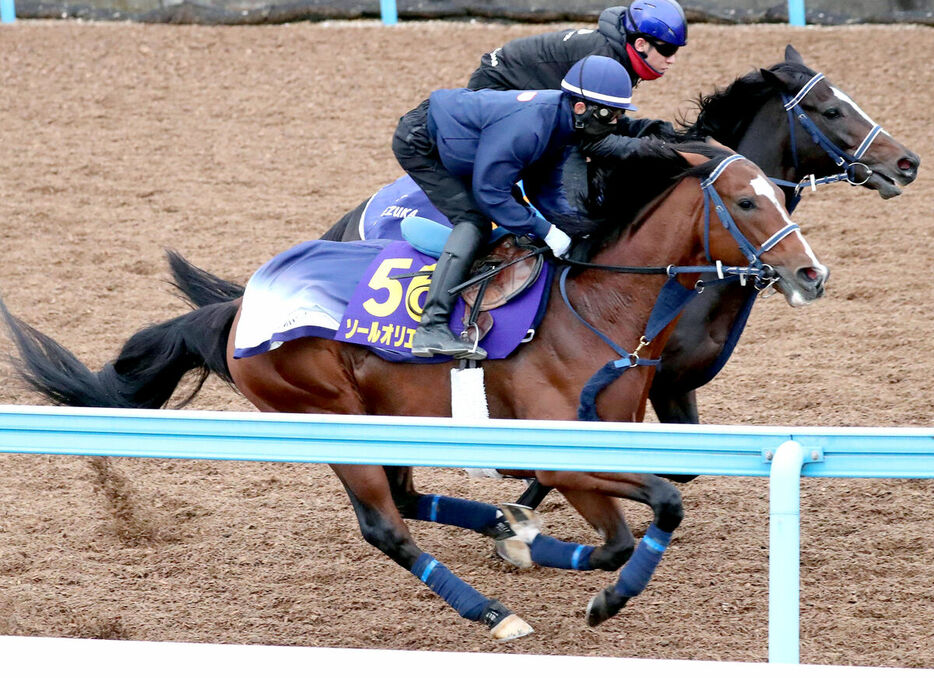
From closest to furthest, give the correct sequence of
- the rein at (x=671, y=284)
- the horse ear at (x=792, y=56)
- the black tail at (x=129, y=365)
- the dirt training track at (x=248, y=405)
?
1. the rein at (x=671, y=284)
2. the dirt training track at (x=248, y=405)
3. the black tail at (x=129, y=365)
4. the horse ear at (x=792, y=56)

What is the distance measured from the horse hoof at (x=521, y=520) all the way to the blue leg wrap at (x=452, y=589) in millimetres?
434

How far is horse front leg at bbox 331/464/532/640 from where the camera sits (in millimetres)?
4117

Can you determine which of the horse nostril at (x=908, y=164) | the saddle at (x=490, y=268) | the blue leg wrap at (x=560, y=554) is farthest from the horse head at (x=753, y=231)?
the horse nostril at (x=908, y=164)

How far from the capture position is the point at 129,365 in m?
4.94

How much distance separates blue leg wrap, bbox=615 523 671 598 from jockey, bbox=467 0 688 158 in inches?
48.7

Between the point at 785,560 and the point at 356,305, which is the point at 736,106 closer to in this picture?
the point at 356,305

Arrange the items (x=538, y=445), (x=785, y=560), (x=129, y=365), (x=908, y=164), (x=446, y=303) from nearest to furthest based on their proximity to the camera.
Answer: (x=785, y=560)
(x=538, y=445)
(x=446, y=303)
(x=129, y=365)
(x=908, y=164)

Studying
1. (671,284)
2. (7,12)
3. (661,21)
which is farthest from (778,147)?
(7,12)

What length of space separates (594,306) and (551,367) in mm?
244

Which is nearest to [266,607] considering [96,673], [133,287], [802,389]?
[96,673]

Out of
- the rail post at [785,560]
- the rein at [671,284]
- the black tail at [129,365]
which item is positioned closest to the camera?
the rail post at [785,560]

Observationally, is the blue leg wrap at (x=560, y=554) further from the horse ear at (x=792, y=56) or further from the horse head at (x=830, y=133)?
the horse ear at (x=792, y=56)

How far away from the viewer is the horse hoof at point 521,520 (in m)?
4.55

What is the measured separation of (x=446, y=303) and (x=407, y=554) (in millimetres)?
843
